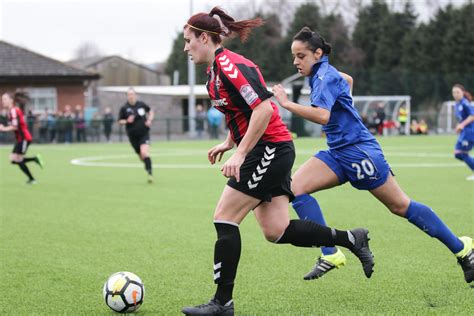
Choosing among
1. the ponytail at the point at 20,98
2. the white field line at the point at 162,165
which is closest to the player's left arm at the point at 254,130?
the ponytail at the point at 20,98

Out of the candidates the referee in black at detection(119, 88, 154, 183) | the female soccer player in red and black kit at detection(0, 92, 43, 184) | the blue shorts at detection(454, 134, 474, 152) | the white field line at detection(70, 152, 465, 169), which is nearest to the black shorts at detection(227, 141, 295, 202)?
the blue shorts at detection(454, 134, 474, 152)

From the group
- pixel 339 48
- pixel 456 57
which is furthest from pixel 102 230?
pixel 339 48

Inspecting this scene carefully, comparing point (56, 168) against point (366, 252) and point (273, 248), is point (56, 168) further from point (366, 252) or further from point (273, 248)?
point (366, 252)

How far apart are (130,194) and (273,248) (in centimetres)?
678

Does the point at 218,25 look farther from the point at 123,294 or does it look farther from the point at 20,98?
the point at 20,98

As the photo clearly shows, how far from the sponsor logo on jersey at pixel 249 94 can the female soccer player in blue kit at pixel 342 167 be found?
37.6 inches

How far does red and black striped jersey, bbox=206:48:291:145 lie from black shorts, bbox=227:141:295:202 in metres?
0.09

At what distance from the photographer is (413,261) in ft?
24.0

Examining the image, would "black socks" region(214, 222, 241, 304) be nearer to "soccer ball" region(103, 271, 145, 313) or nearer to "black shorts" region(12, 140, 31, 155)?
"soccer ball" region(103, 271, 145, 313)

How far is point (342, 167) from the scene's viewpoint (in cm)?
652

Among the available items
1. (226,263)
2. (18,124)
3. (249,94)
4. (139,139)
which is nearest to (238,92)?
(249,94)

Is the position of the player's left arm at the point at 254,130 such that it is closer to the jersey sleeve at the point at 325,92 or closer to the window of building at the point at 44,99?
the jersey sleeve at the point at 325,92

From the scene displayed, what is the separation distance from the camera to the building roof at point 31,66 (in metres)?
49.9

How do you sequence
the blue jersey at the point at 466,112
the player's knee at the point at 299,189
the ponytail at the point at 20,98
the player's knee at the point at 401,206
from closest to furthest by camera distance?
the player's knee at the point at 401,206, the player's knee at the point at 299,189, the blue jersey at the point at 466,112, the ponytail at the point at 20,98
